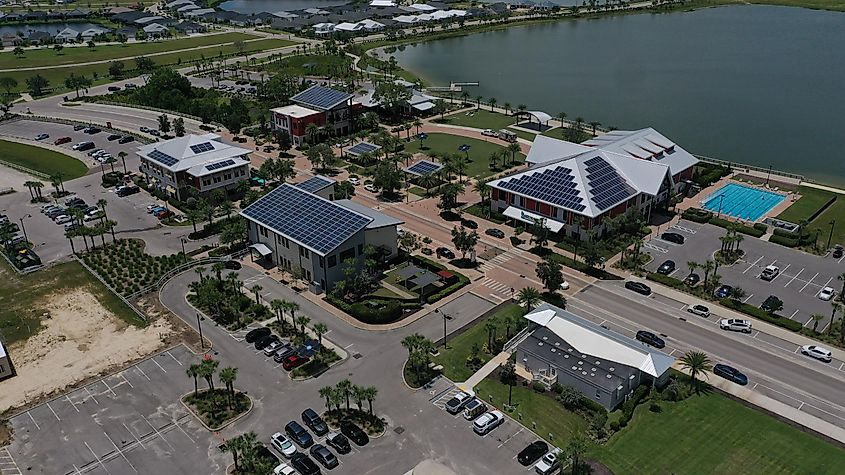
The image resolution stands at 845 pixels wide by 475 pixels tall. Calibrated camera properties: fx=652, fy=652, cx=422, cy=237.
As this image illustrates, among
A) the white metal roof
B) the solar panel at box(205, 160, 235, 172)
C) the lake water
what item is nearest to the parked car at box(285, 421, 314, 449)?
the white metal roof

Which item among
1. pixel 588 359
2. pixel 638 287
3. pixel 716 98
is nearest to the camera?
pixel 588 359

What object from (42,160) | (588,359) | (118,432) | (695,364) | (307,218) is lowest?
(118,432)

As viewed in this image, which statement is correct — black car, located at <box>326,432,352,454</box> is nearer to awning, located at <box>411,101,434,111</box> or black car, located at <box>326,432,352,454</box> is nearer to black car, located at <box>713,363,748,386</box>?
black car, located at <box>713,363,748,386</box>

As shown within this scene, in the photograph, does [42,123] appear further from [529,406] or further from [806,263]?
[806,263]

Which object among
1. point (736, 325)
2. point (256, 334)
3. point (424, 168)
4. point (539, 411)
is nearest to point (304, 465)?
point (256, 334)

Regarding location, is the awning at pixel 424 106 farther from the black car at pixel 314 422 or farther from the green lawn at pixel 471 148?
the black car at pixel 314 422

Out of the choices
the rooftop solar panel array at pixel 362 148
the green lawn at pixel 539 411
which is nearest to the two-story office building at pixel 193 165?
the rooftop solar panel array at pixel 362 148

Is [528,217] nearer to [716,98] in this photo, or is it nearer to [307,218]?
[307,218]
